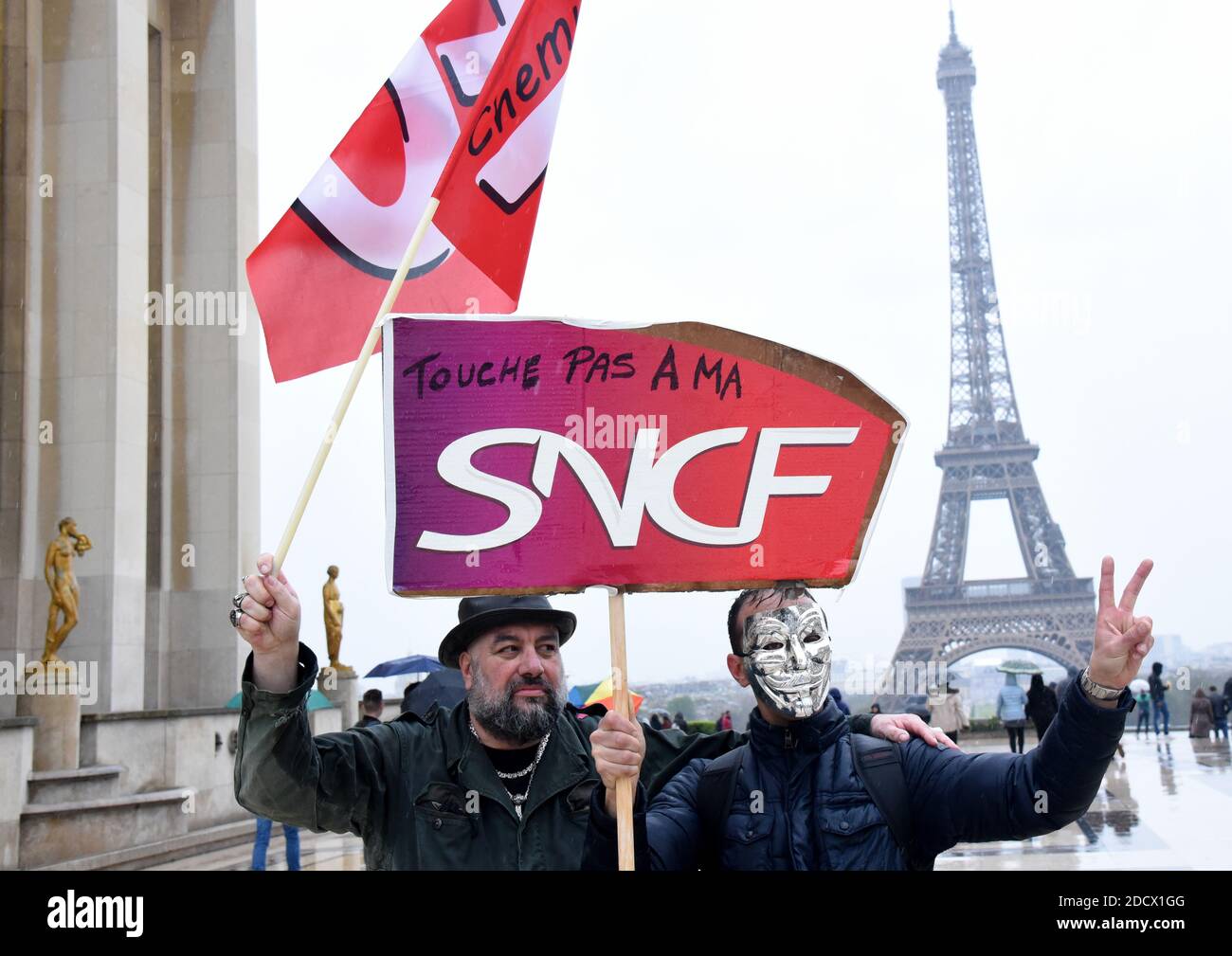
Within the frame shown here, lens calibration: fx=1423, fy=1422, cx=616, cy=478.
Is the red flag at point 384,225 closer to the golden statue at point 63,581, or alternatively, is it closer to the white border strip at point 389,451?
the white border strip at point 389,451

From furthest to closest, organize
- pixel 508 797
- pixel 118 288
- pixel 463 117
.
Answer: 1. pixel 118 288
2. pixel 463 117
3. pixel 508 797

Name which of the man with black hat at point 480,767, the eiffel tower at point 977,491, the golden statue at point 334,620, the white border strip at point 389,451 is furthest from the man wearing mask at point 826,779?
the eiffel tower at point 977,491

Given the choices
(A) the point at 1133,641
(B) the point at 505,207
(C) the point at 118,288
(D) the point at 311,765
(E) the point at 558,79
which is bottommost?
(D) the point at 311,765

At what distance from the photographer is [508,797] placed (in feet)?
14.1

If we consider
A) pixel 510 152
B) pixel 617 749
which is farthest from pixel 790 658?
pixel 510 152

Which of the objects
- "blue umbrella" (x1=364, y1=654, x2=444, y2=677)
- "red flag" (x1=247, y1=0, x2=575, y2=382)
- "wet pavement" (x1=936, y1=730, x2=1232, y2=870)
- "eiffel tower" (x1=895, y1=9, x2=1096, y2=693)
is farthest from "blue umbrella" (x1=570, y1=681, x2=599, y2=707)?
"eiffel tower" (x1=895, y1=9, x2=1096, y2=693)

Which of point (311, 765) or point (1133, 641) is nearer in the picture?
point (1133, 641)

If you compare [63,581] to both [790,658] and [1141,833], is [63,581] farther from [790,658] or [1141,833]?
[790,658]

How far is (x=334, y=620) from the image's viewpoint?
82.2ft

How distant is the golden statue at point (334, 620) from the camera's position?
24781mm

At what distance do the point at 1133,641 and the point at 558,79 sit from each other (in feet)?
10.9

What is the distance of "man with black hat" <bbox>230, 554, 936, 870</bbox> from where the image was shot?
4.07 m
